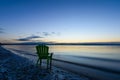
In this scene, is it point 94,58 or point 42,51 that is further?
point 94,58

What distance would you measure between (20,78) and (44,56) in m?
2.95

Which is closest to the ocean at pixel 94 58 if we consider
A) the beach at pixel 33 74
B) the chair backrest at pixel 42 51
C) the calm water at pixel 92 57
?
the calm water at pixel 92 57

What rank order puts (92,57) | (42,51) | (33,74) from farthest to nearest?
1. (92,57)
2. (42,51)
3. (33,74)

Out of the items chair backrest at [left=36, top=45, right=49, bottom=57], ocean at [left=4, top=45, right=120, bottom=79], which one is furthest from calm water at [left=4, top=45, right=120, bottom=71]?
chair backrest at [left=36, top=45, right=49, bottom=57]

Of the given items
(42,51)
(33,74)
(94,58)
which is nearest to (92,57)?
(94,58)

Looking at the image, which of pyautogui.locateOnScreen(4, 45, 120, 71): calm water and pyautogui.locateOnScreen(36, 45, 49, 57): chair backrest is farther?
pyautogui.locateOnScreen(4, 45, 120, 71): calm water

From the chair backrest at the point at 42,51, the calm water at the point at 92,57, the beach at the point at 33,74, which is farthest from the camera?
the calm water at the point at 92,57

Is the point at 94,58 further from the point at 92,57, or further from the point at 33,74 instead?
the point at 33,74

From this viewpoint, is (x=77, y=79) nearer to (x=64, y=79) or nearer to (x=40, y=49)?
(x=64, y=79)

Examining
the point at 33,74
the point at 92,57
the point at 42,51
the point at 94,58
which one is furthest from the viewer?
the point at 92,57

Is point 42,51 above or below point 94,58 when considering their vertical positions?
above

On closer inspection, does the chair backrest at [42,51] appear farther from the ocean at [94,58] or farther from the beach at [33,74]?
the ocean at [94,58]

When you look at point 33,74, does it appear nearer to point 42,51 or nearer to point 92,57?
point 42,51

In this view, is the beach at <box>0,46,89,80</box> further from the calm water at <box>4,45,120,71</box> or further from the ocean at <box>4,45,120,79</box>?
the calm water at <box>4,45,120,71</box>
